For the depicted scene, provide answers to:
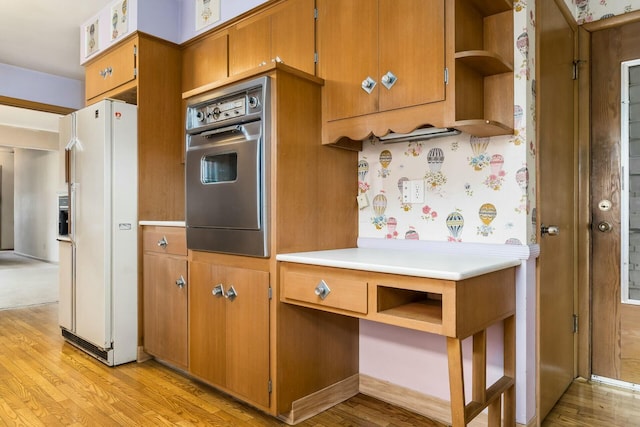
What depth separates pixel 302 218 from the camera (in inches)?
81.0

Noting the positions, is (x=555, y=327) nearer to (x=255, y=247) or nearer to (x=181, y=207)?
(x=255, y=247)

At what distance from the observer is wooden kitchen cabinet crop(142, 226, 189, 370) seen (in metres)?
2.54

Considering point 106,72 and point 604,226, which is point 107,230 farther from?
point 604,226

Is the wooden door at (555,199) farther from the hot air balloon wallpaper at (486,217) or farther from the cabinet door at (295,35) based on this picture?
the cabinet door at (295,35)

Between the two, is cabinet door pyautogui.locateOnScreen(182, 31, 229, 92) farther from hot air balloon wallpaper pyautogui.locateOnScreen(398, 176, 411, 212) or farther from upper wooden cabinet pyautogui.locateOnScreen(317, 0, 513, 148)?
hot air balloon wallpaper pyautogui.locateOnScreen(398, 176, 411, 212)

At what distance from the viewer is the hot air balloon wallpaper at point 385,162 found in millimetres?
2262

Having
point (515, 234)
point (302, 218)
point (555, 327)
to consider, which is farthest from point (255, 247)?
point (555, 327)

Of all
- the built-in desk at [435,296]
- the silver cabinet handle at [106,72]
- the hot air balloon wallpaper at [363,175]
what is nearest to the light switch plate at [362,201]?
the hot air balloon wallpaper at [363,175]

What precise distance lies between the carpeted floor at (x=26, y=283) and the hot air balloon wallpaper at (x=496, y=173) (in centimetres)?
473

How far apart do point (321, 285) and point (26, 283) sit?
560 cm

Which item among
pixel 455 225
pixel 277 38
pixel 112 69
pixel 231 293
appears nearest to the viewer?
pixel 455 225

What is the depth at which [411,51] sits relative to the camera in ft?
5.97

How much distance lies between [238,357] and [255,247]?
573 mm

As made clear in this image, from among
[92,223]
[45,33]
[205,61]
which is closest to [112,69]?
[205,61]
